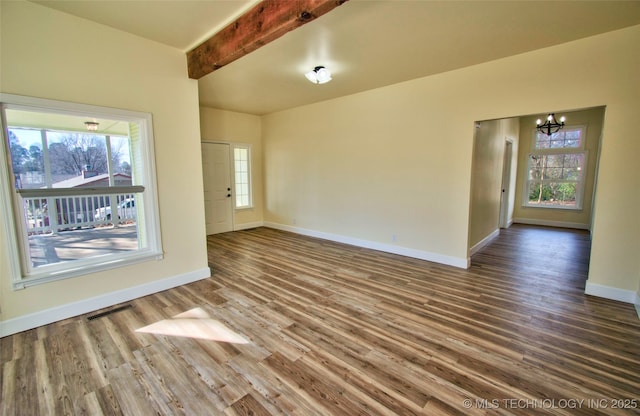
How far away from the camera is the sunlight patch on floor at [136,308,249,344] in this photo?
7.97 feet

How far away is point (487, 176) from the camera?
513cm

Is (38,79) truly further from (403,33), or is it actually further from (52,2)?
(403,33)

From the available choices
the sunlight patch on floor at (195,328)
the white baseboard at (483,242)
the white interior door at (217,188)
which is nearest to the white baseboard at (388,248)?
the white baseboard at (483,242)

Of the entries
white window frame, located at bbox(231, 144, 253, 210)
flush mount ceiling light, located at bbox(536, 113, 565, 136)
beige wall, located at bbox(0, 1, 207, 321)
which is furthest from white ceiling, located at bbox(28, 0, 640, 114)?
flush mount ceiling light, located at bbox(536, 113, 565, 136)

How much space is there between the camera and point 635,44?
9.03 feet

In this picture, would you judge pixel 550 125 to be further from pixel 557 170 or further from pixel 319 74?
pixel 319 74

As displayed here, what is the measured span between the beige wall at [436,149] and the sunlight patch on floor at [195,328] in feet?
10.7

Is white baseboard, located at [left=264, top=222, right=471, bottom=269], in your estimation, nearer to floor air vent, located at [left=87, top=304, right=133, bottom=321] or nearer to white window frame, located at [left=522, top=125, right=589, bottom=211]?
floor air vent, located at [left=87, top=304, right=133, bottom=321]

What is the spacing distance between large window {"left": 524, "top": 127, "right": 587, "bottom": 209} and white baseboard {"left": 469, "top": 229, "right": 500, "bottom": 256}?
248 centimetres

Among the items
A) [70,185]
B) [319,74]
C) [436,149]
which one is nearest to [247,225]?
[70,185]

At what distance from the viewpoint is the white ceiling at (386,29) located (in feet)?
7.86

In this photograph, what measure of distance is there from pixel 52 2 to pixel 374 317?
13.6 ft

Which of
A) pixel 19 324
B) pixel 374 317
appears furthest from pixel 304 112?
pixel 19 324

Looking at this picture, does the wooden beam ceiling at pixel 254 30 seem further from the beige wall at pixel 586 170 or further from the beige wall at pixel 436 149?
the beige wall at pixel 586 170
